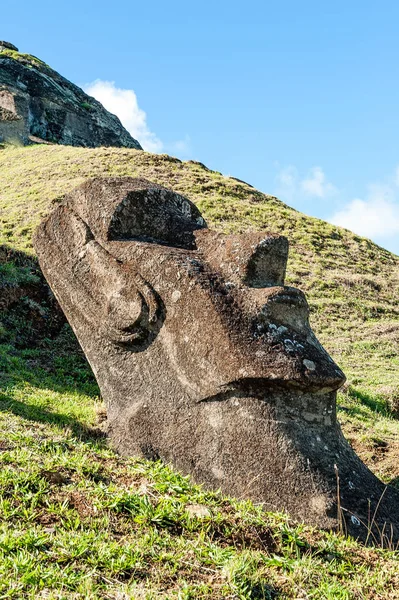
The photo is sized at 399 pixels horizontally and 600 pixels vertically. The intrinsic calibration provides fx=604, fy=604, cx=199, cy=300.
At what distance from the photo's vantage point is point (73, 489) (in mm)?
3979

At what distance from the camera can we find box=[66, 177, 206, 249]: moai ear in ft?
20.0

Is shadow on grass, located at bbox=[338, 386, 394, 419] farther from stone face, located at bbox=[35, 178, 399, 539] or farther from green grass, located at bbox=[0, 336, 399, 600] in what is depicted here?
green grass, located at bbox=[0, 336, 399, 600]

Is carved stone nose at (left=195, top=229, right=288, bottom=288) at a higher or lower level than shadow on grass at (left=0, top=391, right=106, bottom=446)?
higher

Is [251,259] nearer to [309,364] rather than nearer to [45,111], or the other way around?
[309,364]

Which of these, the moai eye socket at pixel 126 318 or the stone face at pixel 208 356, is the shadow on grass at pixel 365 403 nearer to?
the stone face at pixel 208 356

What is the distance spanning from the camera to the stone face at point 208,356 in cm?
464

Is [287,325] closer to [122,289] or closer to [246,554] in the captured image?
[122,289]

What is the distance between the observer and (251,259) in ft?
17.7

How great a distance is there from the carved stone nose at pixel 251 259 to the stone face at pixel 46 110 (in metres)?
31.3

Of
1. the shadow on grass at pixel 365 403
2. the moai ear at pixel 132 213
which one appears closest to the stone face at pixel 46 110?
the shadow on grass at pixel 365 403

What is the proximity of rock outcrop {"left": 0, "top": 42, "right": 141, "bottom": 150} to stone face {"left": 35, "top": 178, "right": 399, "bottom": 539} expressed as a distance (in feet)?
99.7

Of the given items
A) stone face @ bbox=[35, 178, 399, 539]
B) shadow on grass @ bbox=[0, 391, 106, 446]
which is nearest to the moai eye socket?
stone face @ bbox=[35, 178, 399, 539]

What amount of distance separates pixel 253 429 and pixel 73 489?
4.88 feet

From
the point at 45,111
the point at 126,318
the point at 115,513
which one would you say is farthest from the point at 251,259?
the point at 45,111
